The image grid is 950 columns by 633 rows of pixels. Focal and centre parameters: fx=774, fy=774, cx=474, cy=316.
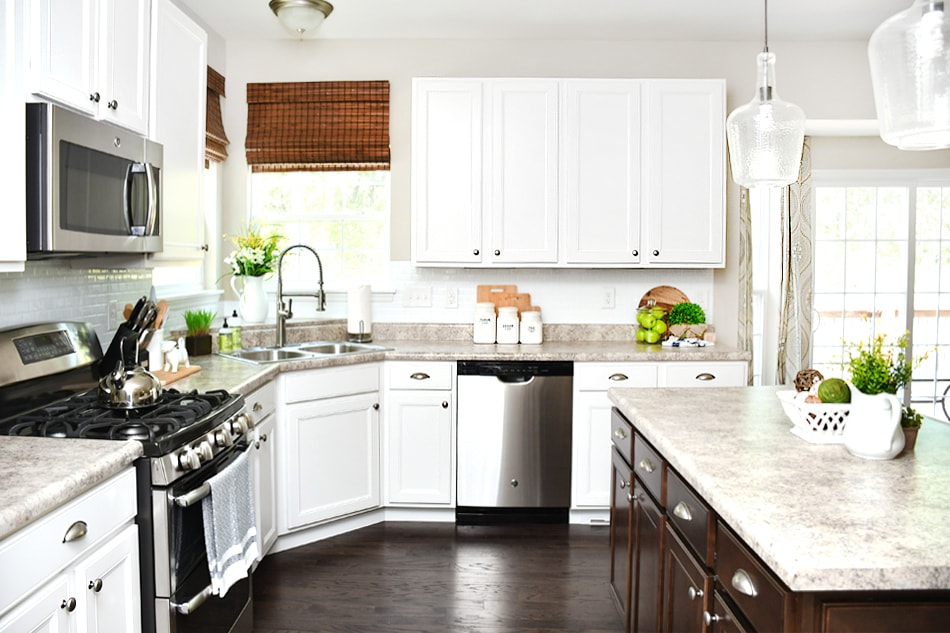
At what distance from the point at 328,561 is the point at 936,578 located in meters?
2.84

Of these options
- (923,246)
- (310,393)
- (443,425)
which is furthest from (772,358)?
(310,393)

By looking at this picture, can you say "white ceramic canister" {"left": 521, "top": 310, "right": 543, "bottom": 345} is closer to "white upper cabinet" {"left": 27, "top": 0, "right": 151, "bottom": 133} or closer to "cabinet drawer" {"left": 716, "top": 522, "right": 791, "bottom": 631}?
"white upper cabinet" {"left": 27, "top": 0, "right": 151, "bottom": 133}

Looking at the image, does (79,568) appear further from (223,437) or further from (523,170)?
(523,170)

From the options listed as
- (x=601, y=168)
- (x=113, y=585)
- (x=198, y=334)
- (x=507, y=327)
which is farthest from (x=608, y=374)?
(x=113, y=585)

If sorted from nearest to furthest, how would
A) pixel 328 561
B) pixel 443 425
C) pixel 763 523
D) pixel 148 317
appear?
pixel 763 523 < pixel 148 317 < pixel 328 561 < pixel 443 425

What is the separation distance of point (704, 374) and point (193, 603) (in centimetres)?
281

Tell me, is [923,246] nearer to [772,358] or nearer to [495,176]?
[772,358]

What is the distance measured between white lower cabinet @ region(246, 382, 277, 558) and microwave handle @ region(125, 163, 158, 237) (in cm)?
80

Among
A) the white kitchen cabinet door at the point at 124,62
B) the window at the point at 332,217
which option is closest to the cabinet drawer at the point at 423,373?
the window at the point at 332,217

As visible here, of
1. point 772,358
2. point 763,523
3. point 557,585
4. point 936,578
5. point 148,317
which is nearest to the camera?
point 936,578

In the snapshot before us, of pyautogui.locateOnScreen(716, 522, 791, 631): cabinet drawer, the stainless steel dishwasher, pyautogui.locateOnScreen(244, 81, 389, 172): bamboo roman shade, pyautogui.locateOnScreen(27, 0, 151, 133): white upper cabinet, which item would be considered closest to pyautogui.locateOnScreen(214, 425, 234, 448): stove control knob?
pyautogui.locateOnScreen(27, 0, 151, 133): white upper cabinet

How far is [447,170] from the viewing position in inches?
168

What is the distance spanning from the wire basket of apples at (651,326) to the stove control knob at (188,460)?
9.52 ft

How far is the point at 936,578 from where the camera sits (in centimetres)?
124
